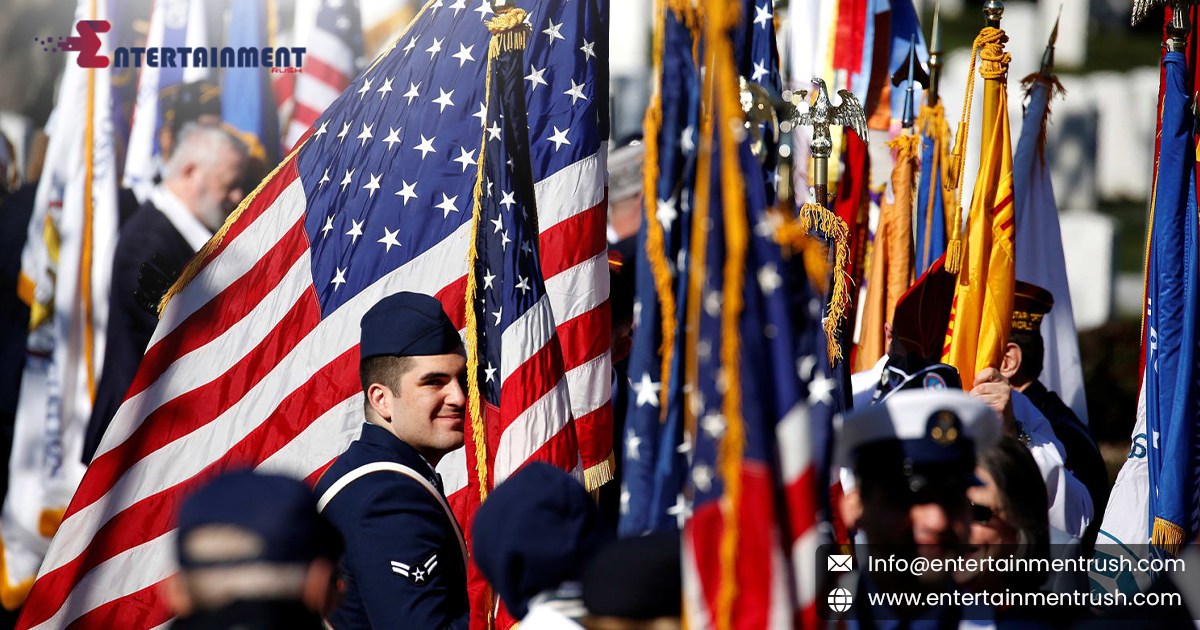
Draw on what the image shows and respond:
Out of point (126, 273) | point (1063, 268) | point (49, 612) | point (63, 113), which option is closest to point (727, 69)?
point (49, 612)

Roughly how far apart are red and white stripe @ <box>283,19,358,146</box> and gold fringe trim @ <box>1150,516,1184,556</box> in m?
7.00

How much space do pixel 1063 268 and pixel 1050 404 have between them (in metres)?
0.84

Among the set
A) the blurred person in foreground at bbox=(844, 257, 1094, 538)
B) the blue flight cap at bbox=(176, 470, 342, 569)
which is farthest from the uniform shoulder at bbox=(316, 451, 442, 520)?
the blurred person in foreground at bbox=(844, 257, 1094, 538)

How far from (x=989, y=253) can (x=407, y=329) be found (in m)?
2.70

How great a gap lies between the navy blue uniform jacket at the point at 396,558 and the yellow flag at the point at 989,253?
2.48m

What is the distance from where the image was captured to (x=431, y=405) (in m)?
4.03

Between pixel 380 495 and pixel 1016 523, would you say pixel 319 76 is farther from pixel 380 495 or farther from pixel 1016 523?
pixel 1016 523

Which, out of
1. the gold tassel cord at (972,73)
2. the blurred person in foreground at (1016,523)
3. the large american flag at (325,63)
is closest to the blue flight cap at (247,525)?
the blurred person in foreground at (1016,523)

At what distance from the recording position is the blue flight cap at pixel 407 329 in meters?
4.00

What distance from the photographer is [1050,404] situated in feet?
18.0

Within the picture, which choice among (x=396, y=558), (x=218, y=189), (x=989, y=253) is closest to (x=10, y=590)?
(x=218, y=189)

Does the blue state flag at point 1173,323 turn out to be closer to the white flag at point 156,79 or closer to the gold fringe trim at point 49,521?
the gold fringe trim at point 49,521

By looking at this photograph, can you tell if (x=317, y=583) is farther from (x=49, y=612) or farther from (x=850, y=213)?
(x=850, y=213)

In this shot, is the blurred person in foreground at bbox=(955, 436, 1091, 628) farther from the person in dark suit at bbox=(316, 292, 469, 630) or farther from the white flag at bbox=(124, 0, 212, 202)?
the white flag at bbox=(124, 0, 212, 202)
